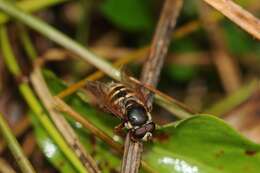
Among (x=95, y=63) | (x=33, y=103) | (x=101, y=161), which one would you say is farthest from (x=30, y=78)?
(x=101, y=161)

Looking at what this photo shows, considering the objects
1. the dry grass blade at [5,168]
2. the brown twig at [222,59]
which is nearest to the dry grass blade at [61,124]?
the dry grass blade at [5,168]

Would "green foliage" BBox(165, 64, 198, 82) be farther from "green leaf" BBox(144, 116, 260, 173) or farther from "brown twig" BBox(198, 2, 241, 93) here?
"green leaf" BBox(144, 116, 260, 173)

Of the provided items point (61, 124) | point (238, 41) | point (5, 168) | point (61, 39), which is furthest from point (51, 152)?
point (238, 41)

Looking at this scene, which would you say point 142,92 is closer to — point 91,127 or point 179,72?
point 91,127

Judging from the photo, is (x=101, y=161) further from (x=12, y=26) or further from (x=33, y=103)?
(x=12, y=26)

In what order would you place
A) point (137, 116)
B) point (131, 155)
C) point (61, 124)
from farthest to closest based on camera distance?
point (61, 124) → point (137, 116) → point (131, 155)

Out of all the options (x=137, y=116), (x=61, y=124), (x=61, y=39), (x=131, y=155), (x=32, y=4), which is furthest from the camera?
(x=32, y=4)
